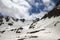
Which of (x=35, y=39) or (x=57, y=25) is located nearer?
(x=35, y=39)

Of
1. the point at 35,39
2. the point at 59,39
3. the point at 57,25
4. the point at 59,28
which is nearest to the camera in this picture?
the point at 59,39

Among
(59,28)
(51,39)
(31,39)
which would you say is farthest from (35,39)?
(59,28)

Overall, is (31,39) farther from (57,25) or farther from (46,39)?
(57,25)

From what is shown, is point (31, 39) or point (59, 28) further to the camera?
point (59, 28)

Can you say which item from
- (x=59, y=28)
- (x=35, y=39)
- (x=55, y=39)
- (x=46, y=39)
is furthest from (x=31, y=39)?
(x=59, y=28)

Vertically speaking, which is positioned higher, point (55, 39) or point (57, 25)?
point (57, 25)

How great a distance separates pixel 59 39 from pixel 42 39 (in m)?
7.86

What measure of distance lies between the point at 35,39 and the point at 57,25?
24.0 m

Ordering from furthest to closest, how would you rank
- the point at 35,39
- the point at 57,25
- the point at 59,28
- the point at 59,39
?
the point at 57,25 → the point at 59,28 → the point at 35,39 → the point at 59,39

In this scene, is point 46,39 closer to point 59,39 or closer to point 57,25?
point 59,39

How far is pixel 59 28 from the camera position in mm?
72812

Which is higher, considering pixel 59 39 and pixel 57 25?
pixel 57 25

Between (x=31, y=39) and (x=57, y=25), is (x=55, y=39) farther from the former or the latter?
(x=57, y=25)

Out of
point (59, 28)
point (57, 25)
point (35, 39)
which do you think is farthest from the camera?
point (57, 25)
